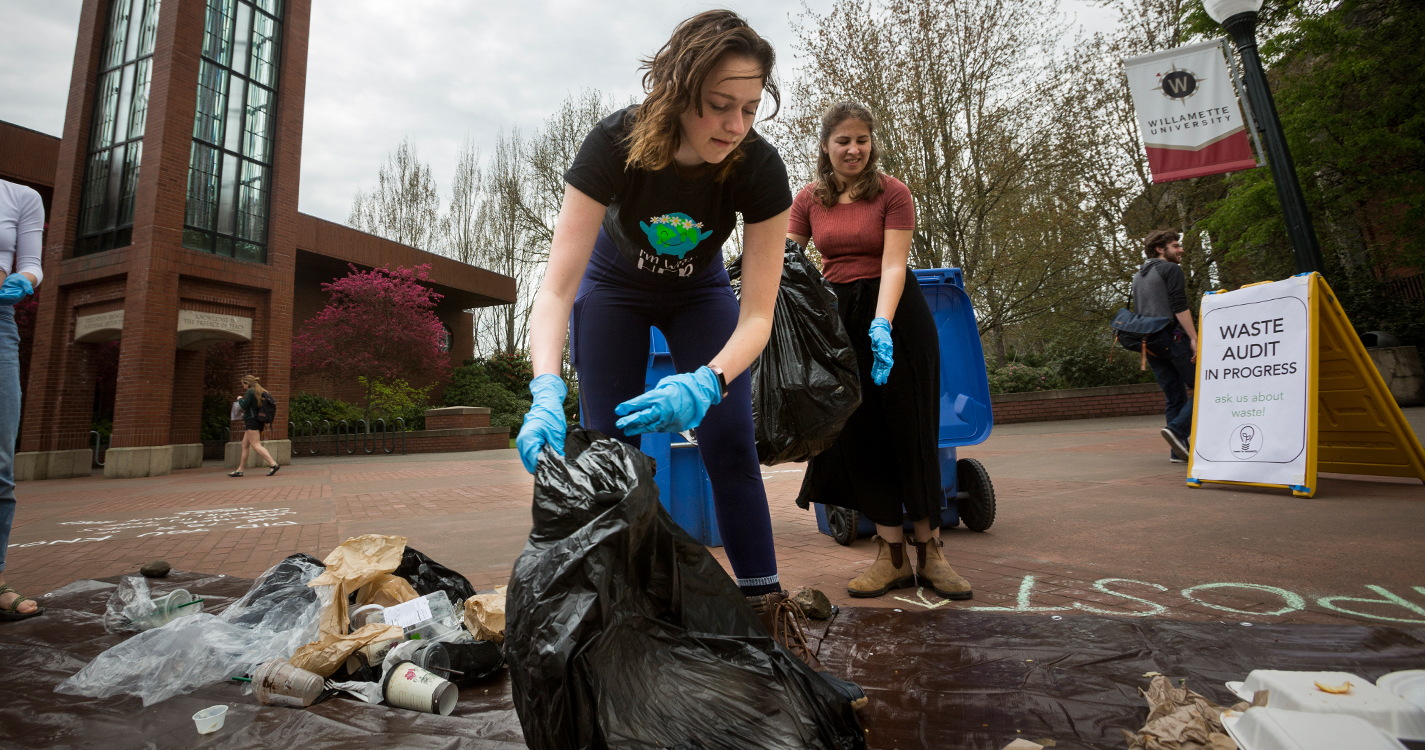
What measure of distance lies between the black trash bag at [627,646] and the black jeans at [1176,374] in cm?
586

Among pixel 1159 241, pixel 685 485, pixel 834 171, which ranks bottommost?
pixel 685 485

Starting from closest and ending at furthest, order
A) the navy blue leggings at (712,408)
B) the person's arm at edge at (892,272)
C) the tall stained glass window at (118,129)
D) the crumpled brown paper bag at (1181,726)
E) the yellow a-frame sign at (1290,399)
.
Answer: the crumpled brown paper bag at (1181,726) < the navy blue leggings at (712,408) < the person's arm at edge at (892,272) < the yellow a-frame sign at (1290,399) < the tall stained glass window at (118,129)

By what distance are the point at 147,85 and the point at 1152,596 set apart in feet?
58.3

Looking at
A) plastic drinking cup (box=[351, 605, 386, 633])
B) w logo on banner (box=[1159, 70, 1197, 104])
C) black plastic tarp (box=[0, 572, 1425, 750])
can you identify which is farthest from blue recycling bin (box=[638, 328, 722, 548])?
w logo on banner (box=[1159, 70, 1197, 104])

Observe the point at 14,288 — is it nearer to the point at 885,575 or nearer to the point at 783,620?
the point at 783,620

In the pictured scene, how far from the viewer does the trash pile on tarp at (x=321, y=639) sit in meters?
1.83

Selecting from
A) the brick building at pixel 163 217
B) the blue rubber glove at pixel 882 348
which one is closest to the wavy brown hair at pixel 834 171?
the blue rubber glove at pixel 882 348

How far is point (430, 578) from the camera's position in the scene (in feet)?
8.22

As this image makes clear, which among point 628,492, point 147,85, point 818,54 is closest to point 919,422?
point 628,492

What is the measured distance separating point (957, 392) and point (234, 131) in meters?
16.2

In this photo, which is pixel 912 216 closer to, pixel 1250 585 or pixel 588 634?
pixel 1250 585

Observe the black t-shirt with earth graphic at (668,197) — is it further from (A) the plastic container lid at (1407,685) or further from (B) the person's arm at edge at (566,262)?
(A) the plastic container lid at (1407,685)

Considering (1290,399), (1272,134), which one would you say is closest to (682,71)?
(1290,399)

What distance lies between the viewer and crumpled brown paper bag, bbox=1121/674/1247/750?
4.35ft
